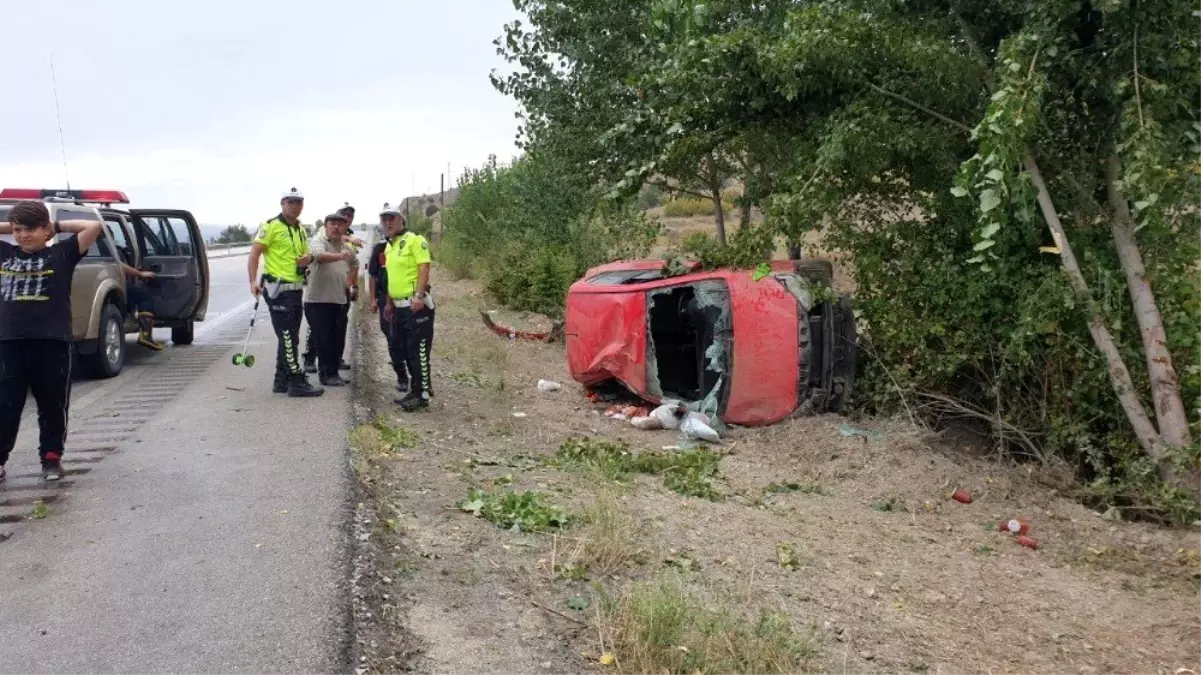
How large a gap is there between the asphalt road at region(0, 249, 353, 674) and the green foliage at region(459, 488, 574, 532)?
2.39ft

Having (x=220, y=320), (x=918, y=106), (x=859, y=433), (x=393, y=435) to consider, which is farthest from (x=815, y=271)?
(x=220, y=320)

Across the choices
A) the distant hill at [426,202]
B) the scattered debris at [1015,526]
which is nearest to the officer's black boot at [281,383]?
the scattered debris at [1015,526]

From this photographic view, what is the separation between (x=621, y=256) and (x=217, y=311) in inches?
279

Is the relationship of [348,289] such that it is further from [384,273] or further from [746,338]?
[746,338]

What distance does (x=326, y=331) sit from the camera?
8.76m

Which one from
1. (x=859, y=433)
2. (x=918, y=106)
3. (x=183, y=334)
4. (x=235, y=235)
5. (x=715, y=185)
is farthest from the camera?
(x=235, y=235)

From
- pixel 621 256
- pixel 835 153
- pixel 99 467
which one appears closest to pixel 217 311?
pixel 621 256

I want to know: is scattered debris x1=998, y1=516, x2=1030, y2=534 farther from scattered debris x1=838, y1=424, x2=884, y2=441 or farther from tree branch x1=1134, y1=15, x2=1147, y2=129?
tree branch x1=1134, y1=15, x2=1147, y2=129

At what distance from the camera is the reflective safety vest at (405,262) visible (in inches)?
311

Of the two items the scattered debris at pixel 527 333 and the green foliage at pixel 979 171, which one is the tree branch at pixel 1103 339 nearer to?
the green foliage at pixel 979 171

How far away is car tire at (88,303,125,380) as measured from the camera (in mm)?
9164

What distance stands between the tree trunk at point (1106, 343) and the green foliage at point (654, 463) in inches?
114

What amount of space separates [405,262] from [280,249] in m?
1.16

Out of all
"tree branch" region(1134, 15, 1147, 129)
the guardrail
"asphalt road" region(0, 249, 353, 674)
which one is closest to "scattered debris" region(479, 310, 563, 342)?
"asphalt road" region(0, 249, 353, 674)
